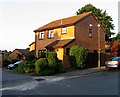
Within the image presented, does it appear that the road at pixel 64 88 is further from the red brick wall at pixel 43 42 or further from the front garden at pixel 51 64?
the red brick wall at pixel 43 42

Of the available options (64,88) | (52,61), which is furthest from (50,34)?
(64,88)

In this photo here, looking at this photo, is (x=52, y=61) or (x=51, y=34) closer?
(x=52, y=61)

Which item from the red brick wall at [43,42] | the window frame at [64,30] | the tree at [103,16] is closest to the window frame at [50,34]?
the red brick wall at [43,42]

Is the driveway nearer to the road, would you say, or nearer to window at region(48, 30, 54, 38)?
the road

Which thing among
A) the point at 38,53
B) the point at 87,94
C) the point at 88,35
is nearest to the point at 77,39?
the point at 88,35

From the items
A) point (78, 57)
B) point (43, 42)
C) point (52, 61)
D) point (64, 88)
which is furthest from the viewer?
point (43, 42)

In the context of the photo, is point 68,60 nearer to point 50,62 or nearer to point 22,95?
point 50,62

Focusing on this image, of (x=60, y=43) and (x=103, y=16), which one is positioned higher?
(x=103, y=16)

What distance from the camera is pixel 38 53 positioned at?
134 feet

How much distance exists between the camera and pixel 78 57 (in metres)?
29.5

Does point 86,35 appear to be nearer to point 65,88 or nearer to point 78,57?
point 78,57

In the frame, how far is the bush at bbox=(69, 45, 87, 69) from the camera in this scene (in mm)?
29406

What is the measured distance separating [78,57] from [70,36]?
635 centimetres

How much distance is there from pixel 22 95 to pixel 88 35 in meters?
24.9
